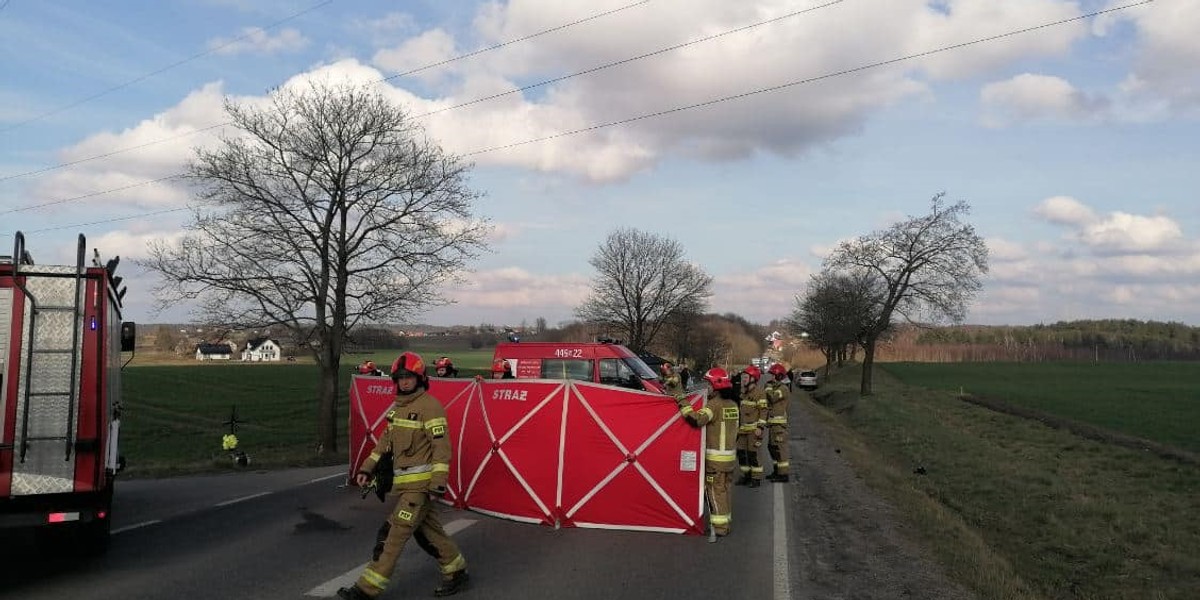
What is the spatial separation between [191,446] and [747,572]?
95.6 feet

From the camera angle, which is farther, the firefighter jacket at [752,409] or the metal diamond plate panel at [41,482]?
the firefighter jacket at [752,409]

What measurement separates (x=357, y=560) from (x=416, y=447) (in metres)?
1.90

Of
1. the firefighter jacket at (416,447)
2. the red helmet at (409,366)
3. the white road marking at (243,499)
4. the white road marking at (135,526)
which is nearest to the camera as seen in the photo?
the firefighter jacket at (416,447)

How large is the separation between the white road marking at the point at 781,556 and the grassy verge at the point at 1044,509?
1491 mm

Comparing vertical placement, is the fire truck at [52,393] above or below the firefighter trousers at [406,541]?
above

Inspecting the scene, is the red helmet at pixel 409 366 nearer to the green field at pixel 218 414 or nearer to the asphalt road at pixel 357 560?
the asphalt road at pixel 357 560

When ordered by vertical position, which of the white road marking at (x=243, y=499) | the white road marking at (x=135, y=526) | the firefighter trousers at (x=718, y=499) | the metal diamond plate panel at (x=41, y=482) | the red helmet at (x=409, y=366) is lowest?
the white road marking at (x=243, y=499)

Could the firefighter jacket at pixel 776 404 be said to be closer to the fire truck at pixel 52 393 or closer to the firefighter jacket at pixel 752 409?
the firefighter jacket at pixel 752 409

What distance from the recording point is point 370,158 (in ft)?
77.6

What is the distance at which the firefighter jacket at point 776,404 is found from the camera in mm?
13102

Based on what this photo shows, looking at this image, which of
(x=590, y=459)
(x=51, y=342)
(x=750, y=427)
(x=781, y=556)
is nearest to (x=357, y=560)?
(x=590, y=459)

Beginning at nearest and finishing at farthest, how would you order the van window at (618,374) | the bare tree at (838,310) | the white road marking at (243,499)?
the white road marking at (243,499), the van window at (618,374), the bare tree at (838,310)

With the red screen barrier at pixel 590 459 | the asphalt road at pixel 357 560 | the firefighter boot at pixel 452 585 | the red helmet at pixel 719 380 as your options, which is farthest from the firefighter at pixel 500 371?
the firefighter boot at pixel 452 585

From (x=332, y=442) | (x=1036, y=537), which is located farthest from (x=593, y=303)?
(x=1036, y=537)
